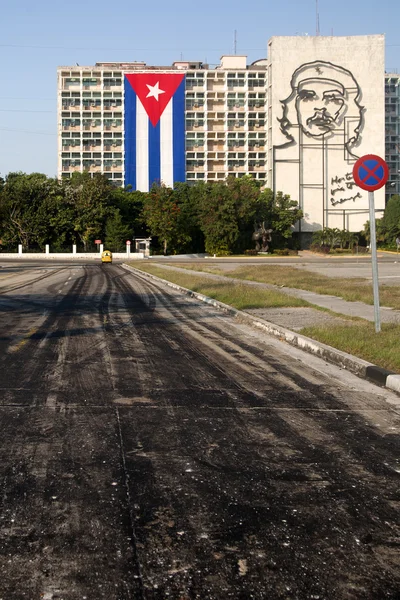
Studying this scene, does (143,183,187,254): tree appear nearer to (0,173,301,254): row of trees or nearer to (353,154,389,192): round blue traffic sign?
(0,173,301,254): row of trees

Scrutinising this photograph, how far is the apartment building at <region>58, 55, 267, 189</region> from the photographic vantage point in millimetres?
137125

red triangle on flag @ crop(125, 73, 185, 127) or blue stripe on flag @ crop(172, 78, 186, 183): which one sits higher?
red triangle on flag @ crop(125, 73, 185, 127)

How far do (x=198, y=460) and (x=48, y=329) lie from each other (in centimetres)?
925

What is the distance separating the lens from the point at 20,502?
4.55 metres

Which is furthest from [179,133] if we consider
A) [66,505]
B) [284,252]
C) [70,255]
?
[66,505]

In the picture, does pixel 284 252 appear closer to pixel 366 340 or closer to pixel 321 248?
pixel 321 248


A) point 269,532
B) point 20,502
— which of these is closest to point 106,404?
point 20,502

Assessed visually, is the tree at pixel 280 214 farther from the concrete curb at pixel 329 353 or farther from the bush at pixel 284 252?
the concrete curb at pixel 329 353

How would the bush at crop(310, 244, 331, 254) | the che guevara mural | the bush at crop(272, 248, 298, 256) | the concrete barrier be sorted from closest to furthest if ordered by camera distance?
the concrete barrier < the bush at crop(272, 248, 298, 256) < the bush at crop(310, 244, 331, 254) < the che guevara mural

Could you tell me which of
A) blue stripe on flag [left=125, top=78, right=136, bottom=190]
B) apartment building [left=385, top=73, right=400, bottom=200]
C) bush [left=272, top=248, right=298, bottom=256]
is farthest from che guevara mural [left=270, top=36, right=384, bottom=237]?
apartment building [left=385, top=73, right=400, bottom=200]

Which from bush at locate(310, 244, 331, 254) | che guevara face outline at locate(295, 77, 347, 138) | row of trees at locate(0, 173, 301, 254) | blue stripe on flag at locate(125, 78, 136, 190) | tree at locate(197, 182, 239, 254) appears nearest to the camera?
tree at locate(197, 182, 239, 254)

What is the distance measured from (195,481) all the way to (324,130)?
115755mm

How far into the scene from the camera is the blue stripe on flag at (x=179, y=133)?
135 m

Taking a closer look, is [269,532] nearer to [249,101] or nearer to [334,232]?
[334,232]
